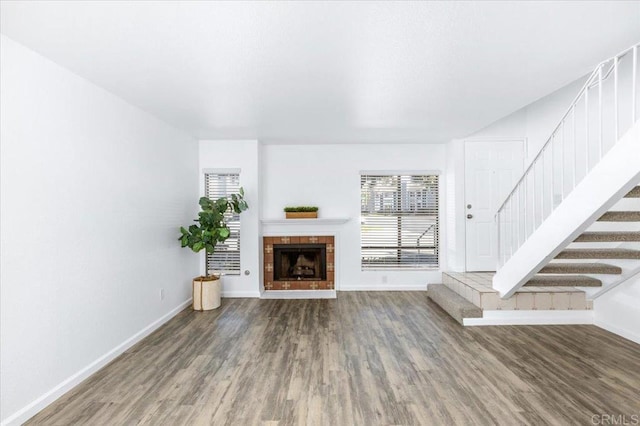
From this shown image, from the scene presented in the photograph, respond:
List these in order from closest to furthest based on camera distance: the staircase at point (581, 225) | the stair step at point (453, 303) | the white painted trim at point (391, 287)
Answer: the staircase at point (581, 225) → the stair step at point (453, 303) → the white painted trim at point (391, 287)

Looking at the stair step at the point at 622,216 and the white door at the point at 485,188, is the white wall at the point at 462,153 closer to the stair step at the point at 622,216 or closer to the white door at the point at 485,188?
the white door at the point at 485,188

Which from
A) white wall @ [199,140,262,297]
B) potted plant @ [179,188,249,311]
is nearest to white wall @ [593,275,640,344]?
white wall @ [199,140,262,297]

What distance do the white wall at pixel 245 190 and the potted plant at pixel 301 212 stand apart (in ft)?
1.65

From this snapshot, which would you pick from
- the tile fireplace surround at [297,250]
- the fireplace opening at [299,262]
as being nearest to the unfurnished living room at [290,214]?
the tile fireplace surround at [297,250]

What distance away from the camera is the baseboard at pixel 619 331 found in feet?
11.2

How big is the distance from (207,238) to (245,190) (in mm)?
1093

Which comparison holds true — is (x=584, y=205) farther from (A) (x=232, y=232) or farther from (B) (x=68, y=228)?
(A) (x=232, y=232)

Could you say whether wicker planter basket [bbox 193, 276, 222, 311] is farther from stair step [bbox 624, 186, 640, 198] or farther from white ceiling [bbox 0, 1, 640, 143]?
stair step [bbox 624, 186, 640, 198]

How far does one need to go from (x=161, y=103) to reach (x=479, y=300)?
4293mm

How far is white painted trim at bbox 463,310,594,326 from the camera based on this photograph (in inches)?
158

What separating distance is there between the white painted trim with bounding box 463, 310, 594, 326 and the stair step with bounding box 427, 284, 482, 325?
0.07 meters

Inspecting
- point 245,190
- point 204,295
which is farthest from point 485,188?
point 204,295

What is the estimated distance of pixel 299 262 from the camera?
18.7 feet

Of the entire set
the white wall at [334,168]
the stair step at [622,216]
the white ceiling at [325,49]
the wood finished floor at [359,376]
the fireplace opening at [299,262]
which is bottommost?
the wood finished floor at [359,376]
